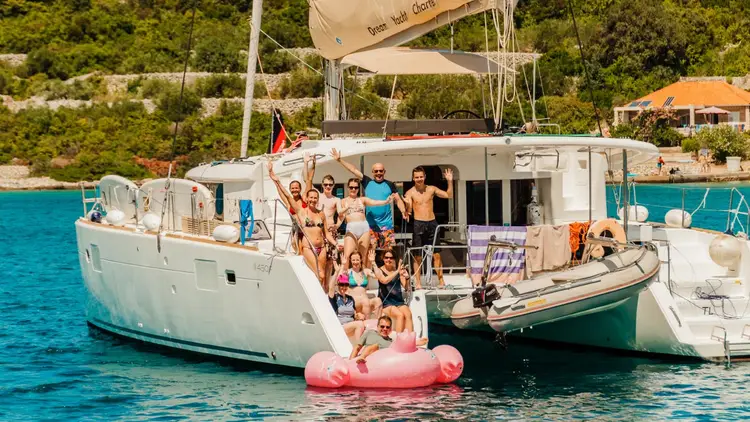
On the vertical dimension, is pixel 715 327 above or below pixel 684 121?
below

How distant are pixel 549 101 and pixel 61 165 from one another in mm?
25771

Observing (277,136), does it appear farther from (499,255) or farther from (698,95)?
(698,95)

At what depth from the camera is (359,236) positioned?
44.2 ft

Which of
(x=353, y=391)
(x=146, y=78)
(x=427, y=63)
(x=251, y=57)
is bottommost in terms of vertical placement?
(x=353, y=391)

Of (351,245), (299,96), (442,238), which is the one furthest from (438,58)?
(299,96)

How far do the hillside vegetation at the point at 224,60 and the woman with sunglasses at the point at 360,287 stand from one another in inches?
1784

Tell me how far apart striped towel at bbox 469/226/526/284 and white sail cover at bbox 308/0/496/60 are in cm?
251

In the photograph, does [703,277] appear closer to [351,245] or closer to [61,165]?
[351,245]

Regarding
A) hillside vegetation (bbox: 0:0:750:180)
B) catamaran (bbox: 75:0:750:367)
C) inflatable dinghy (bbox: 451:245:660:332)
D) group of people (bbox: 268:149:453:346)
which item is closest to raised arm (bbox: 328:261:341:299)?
group of people (bbox: 268:149:453:346)

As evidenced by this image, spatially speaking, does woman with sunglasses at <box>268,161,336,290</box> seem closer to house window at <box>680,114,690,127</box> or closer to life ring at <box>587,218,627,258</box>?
life ring at <box>587,218,627,258</box>

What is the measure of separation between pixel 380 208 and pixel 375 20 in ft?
8.55

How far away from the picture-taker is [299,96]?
6825cm

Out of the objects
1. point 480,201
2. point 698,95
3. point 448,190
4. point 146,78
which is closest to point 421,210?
point 448,190

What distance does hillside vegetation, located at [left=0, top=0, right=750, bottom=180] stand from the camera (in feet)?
216
